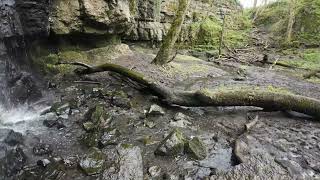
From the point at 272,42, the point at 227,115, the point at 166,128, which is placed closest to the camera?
the point at 166,128

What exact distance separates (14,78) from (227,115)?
18.9 ft

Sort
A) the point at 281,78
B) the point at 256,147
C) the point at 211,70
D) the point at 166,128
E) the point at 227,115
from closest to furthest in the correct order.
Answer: the point at 256,147 → the point at 166,128 → the point at 227,115 → the point at 281,78 → the point at 211,70

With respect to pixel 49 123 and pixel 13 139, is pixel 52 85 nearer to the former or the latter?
pixel 49 123

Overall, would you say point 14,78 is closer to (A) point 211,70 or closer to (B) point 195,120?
(B) point 195,120

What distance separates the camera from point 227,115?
7227mm

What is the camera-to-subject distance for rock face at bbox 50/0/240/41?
10039 mm

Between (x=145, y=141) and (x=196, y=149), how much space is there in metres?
1.01

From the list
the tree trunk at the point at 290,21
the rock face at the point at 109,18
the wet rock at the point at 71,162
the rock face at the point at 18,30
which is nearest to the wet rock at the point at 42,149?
the wet rock at the point at 71,162

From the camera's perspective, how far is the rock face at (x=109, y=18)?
10039mm

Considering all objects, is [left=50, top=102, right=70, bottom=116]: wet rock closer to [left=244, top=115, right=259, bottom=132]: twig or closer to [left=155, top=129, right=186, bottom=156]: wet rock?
[left=155, top=129, right=186, bottom=156]: wet rock

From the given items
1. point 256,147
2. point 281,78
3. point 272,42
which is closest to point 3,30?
point 256,147

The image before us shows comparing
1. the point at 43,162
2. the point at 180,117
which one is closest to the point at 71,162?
the point at 43,162

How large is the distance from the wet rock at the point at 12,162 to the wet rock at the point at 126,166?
4.49ft

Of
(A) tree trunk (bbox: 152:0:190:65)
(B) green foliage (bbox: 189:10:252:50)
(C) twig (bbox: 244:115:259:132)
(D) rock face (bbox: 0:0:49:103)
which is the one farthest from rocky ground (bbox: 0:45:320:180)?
(B) green foliage (bbox: 189:10:252:50)
